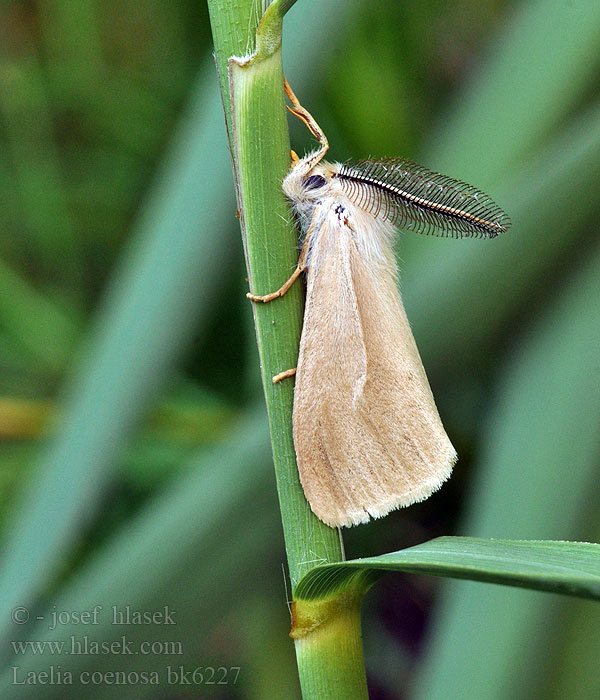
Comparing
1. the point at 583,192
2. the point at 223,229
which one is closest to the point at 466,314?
the point at 583,192

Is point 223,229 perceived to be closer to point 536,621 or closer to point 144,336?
point 144,336

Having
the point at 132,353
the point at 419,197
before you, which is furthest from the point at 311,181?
the point at 132,353

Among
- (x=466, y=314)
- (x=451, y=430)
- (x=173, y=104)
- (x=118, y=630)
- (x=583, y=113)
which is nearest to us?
(x=118, y=630)

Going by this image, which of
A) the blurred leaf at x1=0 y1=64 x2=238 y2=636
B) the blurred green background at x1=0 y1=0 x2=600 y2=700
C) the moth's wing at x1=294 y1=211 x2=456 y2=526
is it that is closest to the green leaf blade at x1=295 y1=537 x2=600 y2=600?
the moth's wing at x1=294 y1=211 x2=456 y2=526

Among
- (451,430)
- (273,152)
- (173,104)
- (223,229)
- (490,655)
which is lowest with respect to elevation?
(490,655)

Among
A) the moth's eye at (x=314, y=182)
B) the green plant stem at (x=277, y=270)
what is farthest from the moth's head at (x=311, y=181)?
the green plant stem at (x=277, y=270)

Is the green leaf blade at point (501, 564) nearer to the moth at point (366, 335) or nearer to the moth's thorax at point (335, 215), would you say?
the moth at point (366, 335)

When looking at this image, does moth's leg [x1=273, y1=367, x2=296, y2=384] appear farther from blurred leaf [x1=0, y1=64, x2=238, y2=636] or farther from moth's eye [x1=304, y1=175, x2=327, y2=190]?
blurred leaf [x1=0, y1=64, x2=238, y2=636]
